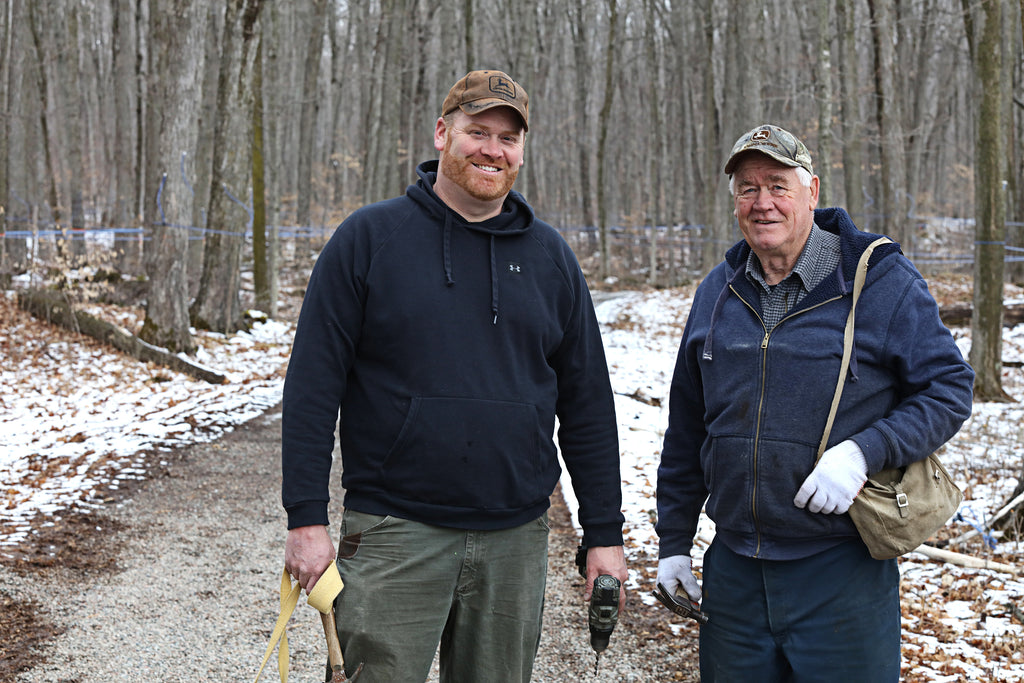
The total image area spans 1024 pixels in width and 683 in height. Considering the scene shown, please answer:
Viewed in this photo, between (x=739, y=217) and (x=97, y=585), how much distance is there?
4223 millimetres

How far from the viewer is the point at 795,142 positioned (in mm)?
2650

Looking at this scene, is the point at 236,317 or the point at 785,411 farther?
the point at 236,317

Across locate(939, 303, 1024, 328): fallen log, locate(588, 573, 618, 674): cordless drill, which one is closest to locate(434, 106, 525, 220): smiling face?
locate(588, 573, 618, 674): cordless drill

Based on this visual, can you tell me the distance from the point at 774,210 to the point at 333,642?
177cm

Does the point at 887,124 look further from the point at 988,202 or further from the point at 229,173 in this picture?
the point at 229,173

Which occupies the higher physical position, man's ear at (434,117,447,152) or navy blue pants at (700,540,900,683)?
man's ear at (434,117,447,152)

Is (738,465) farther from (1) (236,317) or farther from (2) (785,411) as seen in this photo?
(1) (236,317)

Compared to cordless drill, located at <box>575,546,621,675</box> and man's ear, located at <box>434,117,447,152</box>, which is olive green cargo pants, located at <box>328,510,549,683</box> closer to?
cordless drill, located at <box>575,546,621,675</box>

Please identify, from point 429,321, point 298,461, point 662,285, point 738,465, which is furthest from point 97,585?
point 662,285

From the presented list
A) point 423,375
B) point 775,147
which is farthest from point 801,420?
point 423,375

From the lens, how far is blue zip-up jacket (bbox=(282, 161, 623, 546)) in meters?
2.48

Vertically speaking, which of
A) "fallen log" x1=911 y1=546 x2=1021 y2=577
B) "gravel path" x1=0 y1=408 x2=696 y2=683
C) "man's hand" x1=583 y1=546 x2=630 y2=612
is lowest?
"gravel path" x1=0 y1=408 x2=696 y2=683

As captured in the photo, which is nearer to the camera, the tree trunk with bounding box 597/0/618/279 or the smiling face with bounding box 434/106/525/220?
the smiling face with bounding box 434/106/525/220

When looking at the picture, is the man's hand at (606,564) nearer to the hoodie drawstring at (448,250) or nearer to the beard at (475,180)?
the hoodie drawstring at (448,250)
